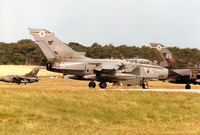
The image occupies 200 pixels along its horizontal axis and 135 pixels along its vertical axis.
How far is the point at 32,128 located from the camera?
58.9 ft

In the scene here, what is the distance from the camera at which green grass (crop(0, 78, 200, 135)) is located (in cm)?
1862

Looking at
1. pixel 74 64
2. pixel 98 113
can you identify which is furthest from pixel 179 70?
pixel 98 113

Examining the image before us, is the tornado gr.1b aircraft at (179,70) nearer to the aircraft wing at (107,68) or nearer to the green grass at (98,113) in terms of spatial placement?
the aircraft wing at (107,68)

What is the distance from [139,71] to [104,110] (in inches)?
609

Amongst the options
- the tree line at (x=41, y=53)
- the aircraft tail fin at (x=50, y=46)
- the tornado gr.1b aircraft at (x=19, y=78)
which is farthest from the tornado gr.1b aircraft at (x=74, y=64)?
the tree line at (x=41, y=53)

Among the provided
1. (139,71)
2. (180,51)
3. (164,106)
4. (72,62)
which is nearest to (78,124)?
(164,106)

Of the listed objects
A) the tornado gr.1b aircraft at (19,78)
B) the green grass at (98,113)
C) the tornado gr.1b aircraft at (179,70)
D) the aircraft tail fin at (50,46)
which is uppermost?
the aircraft tail fin at (50,46)

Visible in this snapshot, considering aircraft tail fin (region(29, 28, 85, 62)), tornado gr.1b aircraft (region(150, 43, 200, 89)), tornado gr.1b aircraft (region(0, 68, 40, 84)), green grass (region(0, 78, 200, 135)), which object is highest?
aircraft tail fin (region(29, 28, 85, 62))

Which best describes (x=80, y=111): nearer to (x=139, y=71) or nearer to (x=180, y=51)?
(x=139, y=71)

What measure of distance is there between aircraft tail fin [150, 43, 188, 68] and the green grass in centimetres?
1225

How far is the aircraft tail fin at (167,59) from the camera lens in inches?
1714

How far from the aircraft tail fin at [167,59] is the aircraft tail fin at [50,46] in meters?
11.7

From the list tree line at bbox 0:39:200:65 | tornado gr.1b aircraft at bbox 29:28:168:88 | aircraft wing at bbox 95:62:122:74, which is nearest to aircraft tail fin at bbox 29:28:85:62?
tornado gr.1b aircraft at bbox 29:28:168:88

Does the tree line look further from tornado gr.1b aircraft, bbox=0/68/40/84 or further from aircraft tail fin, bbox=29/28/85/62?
aircraft tail fin, bbox=29/28/85/62
